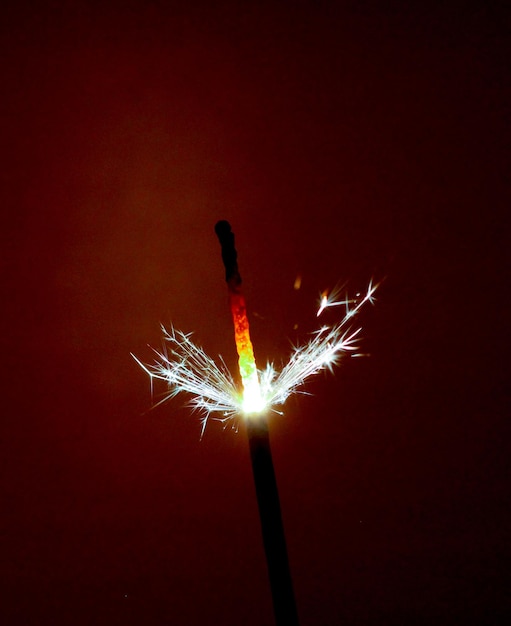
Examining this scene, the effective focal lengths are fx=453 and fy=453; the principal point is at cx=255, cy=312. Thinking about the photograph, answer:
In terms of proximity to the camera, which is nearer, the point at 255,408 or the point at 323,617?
the point at 255,408

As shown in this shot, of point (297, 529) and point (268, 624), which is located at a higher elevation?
point (297, 529)

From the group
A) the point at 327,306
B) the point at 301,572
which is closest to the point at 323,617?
the point at 301,572

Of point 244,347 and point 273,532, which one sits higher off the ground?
point 244,347

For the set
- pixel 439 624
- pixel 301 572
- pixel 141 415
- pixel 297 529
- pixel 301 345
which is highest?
pixel 301 345

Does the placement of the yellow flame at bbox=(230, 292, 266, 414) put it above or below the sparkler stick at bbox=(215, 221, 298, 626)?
above

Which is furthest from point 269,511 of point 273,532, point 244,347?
point 244,347

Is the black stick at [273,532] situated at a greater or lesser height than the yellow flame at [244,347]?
lesser

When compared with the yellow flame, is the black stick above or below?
below

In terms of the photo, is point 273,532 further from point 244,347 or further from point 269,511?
point 244,347

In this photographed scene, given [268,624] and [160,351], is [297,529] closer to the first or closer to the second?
[268,624]

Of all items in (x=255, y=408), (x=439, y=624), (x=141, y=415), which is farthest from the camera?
(x=141, y=415)

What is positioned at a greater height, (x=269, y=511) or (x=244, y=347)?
(x=244, y=347)
